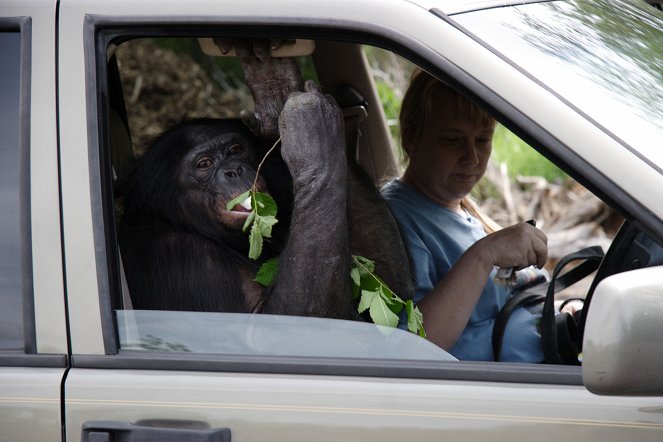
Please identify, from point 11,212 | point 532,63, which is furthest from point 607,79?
point 11,212

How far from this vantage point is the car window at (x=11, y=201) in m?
1.77

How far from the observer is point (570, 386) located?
63.8 inches

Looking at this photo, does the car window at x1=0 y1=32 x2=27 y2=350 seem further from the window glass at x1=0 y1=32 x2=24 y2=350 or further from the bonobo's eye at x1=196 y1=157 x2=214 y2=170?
the bonobo's eye at x1=196 y1=157 x2=214 y2=170

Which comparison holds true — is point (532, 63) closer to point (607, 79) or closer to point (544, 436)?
point (607, 79)

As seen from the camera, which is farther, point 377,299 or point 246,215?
point 246,215

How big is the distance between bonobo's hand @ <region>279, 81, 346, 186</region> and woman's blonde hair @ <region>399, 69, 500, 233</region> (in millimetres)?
884

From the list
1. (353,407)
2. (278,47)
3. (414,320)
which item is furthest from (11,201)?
(414,320)

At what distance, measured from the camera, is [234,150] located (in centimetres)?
250

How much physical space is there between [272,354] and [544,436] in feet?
1.73

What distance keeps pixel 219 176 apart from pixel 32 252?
29.1 inches

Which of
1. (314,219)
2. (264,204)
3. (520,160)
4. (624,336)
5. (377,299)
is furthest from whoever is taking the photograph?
(520,160)

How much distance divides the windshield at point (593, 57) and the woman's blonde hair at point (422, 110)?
768mm

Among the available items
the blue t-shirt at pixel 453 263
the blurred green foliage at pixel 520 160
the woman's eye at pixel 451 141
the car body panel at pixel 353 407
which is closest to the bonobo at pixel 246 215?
the blue t-shirt at pixel 453 263

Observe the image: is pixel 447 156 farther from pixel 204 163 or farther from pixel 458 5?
pixel 458 5
